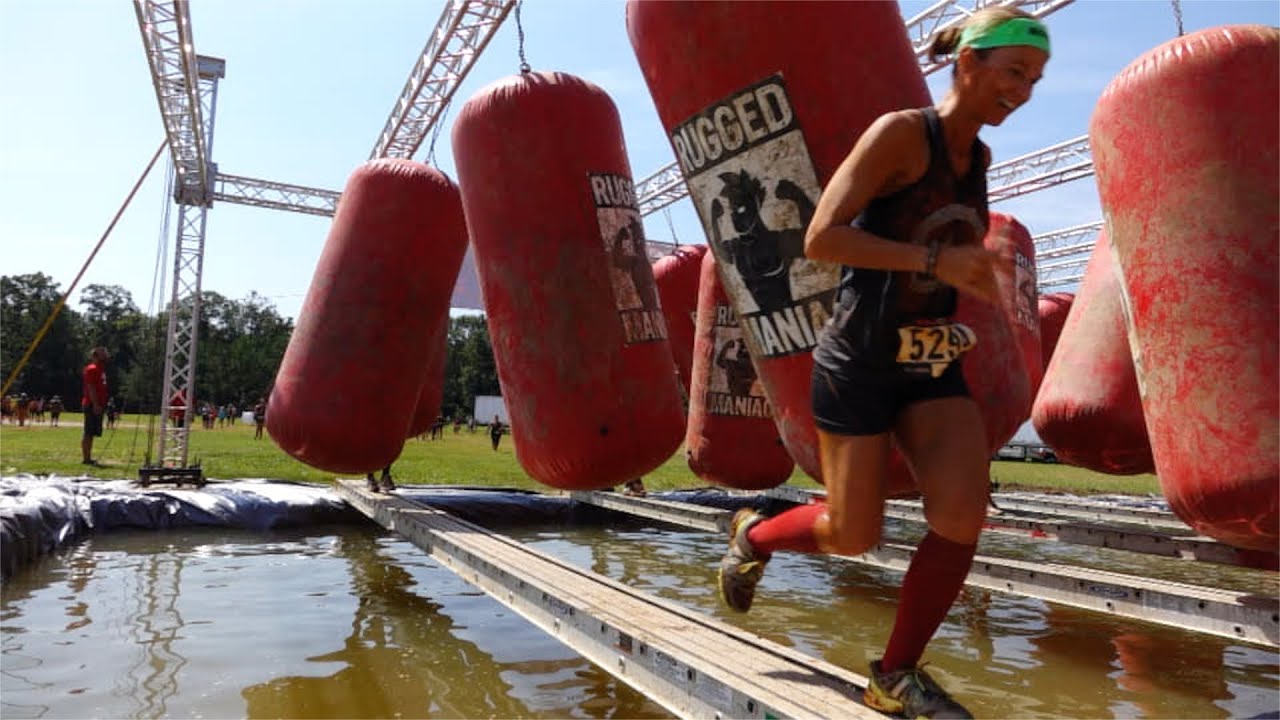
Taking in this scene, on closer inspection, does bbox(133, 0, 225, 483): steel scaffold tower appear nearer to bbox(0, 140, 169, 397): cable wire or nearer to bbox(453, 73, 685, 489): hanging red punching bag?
bbox(0, 140, 169, 397): cable wire

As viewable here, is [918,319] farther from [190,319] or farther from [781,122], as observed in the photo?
[190,319]

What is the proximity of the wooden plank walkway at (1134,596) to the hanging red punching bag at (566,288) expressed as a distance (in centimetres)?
212

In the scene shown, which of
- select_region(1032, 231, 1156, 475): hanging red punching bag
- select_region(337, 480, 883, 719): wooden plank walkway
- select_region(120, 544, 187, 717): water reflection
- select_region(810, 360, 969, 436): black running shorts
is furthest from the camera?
select_region(1032, 231, 1156, 475): hanging red punching bag

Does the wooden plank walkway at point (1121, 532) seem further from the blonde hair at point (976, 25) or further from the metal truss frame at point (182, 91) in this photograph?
the metal truss frame at point (182, 91)

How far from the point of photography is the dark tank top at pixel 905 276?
6.39ft

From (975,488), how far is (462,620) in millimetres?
3098

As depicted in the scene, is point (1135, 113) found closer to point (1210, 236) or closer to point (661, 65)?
point (1210, 236)

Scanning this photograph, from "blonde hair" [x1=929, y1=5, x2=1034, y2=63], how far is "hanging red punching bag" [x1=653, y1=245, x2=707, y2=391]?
A: 4553 mm

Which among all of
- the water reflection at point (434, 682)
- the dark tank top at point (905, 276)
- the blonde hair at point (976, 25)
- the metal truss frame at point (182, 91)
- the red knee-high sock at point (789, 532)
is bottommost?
the water reflection at point (434, 682)

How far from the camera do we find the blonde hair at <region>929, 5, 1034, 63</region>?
190 centimetres

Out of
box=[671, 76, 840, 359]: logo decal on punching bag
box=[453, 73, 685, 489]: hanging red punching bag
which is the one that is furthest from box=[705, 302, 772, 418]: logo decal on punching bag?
box=[671, 76, 840, 359]: logo decal on punching bag

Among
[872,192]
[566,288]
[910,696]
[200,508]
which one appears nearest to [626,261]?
[566,288]

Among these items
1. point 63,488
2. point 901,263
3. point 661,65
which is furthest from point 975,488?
point 63,488

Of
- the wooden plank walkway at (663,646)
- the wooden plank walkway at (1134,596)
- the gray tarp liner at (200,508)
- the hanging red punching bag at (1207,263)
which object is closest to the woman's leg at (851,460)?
the wooden plank walkway at (663,646)
